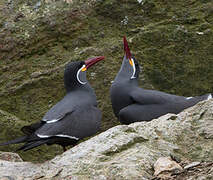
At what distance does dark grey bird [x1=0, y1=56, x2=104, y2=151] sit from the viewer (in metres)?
4.54

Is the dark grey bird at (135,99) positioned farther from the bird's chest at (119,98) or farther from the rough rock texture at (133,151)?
the rough rock texture at (133,151)

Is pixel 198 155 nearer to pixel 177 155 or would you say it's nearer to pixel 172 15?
pixel 177 155

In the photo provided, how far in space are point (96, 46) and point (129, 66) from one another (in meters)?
0.82

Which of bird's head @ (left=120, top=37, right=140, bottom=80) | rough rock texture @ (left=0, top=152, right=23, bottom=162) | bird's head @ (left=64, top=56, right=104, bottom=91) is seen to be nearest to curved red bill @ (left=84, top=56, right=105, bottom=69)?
bird's head @ (left=64, top=56, right=104, bottom=91)

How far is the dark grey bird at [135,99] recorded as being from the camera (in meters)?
6.01

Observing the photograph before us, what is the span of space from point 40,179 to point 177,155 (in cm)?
113

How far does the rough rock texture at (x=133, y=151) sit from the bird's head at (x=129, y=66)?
2424 millimetres

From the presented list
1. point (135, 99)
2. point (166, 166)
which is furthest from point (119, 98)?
point (166, 166)

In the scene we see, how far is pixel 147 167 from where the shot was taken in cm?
346

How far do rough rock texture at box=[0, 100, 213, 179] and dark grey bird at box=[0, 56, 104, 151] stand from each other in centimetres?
47

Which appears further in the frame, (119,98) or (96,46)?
(96,46)

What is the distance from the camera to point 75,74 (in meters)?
6.29

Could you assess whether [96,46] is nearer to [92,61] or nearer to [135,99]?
[92,61]

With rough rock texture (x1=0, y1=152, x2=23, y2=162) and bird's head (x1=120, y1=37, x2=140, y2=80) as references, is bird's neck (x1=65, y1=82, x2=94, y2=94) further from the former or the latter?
rough rock texture (x1=0, y1=152, x2=23, y2=162)
